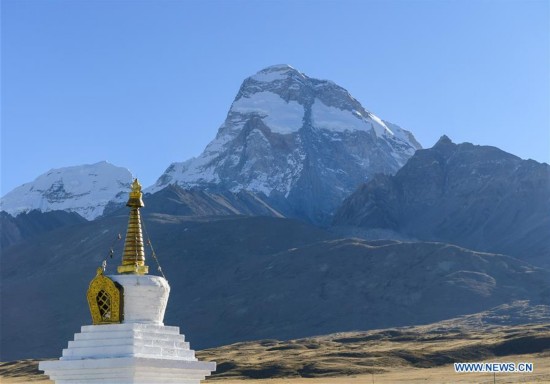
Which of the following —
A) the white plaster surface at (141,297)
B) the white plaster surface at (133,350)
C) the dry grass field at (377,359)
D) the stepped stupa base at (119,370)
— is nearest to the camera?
the stepped stupa base at (119,370)

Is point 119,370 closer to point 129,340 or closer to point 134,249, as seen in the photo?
point 129,340

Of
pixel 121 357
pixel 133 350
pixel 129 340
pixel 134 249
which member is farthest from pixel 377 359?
pixel 121 357

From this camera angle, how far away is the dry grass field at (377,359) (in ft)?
375

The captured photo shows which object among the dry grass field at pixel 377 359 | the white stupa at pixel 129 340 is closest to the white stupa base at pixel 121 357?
the white stupa at pixel 129 340

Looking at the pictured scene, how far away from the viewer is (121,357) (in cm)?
2197

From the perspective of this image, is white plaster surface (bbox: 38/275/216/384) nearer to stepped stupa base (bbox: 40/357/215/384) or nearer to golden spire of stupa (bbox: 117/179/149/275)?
stepped stupa base (bbox: 40/357/215/384)

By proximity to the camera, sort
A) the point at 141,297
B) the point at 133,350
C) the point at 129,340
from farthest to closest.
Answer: the point at 141,297 → the point at 129,340 → the point at 133,350

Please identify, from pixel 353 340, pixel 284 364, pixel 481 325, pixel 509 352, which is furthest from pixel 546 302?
pixel 284 364

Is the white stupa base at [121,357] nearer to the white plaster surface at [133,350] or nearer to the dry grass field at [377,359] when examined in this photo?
the white plaster surface at [133,350]

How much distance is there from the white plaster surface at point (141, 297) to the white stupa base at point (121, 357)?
0.37 metres

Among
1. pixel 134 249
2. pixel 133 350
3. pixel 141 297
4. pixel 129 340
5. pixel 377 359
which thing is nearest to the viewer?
pixel 133 350

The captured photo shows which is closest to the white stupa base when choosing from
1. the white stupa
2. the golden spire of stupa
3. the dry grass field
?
the white stupa

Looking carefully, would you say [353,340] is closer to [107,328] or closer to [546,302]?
[546,302]

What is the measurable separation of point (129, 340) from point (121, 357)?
0.42 m
